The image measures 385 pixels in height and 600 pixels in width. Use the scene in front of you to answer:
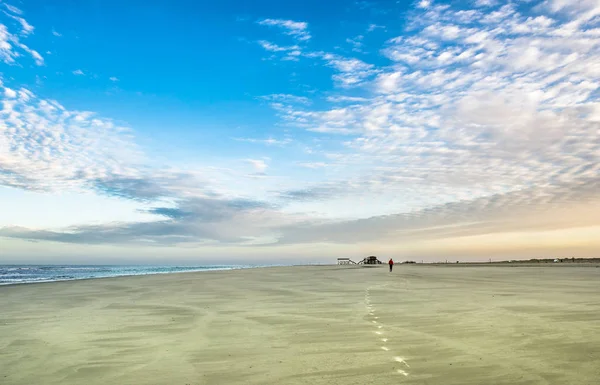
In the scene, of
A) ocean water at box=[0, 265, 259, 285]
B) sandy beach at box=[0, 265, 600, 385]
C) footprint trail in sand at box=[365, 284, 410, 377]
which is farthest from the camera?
ocean water at box=[0, 265, 259, 285]

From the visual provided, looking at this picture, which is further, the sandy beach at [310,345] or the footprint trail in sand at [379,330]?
the footprint trail in sand at [379,330]

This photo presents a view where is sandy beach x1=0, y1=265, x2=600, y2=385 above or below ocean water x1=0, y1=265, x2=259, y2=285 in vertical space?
above

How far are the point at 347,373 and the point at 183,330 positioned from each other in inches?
282

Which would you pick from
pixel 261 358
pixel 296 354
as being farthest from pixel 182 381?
pixel 296 354

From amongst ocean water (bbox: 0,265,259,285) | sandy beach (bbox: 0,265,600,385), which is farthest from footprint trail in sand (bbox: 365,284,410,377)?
ocean water (bbox: 0,265,259,285)

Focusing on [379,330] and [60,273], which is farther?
[60,273]

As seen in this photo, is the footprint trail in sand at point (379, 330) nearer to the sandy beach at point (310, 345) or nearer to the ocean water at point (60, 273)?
the sandy beach at point (310, 345)

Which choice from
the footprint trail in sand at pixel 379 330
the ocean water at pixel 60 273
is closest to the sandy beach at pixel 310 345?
the footprint trail in sand at pixel 379 330

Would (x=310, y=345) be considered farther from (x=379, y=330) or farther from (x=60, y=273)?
(x=60, y=273)

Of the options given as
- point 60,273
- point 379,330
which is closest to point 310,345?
point 379,330

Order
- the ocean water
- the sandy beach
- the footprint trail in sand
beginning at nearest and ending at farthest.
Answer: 1. the sandy beach
2. the footprint trail in sand
3. the ocean water

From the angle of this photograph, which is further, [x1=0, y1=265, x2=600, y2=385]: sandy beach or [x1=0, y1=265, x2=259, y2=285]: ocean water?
[x1=0, y1=265, x2=259, y2=285]: ocean water

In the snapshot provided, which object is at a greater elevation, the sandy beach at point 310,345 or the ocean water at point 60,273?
the sandy beach at point 310,345

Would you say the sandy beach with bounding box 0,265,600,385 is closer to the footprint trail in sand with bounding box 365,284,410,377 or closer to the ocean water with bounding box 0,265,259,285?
the footprint trail in sand with bounding box 365,284,410,377
